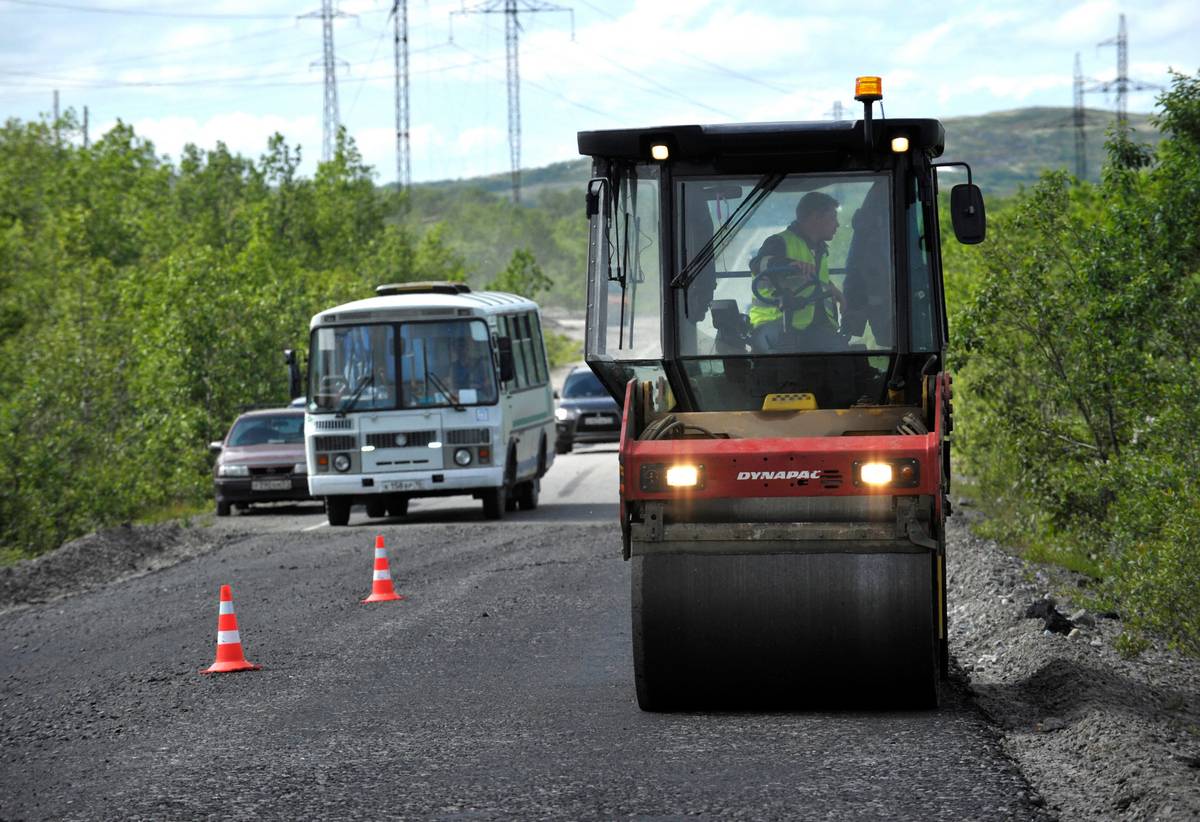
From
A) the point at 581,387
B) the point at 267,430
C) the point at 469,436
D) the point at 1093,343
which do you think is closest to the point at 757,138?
the point at 1093,343

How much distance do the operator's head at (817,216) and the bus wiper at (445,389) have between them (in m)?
12.9

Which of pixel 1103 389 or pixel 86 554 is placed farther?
pixel 86 554

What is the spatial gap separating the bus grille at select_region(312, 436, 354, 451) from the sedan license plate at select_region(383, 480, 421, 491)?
640mm

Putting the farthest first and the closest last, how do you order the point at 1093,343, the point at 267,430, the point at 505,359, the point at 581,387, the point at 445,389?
the point at 581,387 → the point at 267,430 → the point at 445,389 → the point at 505,359 → the point at 1093,343

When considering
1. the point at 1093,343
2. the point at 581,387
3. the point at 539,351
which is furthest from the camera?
the point at 581,387

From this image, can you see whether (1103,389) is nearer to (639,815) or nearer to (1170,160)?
(1170,160)

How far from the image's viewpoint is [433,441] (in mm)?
21984

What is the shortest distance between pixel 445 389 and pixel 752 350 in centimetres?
1286

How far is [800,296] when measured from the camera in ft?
30.9

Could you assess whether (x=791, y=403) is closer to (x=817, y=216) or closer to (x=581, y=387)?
(x=817, y=216)

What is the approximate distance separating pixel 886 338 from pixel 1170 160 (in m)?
7.75

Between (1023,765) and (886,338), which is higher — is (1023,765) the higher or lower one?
the lower one

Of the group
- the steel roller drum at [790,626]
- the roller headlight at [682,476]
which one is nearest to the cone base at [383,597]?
the steel roller drum at [790,626]

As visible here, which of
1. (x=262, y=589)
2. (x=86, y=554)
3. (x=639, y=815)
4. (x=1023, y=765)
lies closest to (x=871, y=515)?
(x=1023, y=765)
